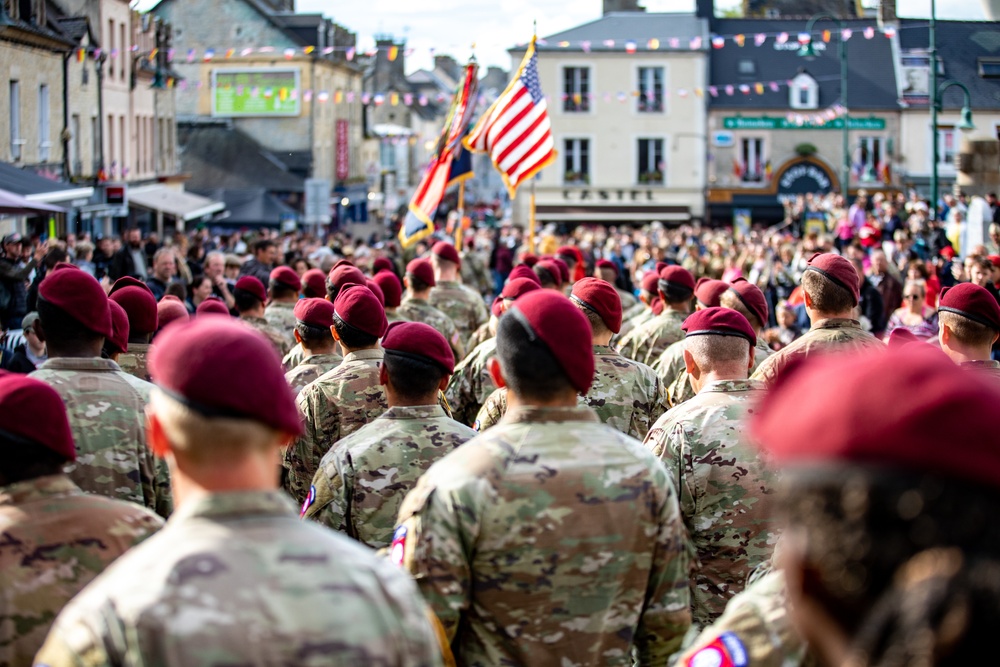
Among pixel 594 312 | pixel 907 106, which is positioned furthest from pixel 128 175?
pixel 594 312

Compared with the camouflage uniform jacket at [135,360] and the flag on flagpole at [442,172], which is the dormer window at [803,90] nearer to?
the flag on flagpole at [442,172]

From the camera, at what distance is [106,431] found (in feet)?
17.9

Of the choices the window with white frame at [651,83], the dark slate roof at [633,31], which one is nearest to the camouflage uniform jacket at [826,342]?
the dark slate roof at [633,31]

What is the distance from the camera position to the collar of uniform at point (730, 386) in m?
5.71

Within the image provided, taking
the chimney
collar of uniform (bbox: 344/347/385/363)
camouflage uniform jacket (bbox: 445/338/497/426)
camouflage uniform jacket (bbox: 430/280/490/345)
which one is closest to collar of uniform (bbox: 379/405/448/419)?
collar of uniform (bbox: 344/347/385/363)

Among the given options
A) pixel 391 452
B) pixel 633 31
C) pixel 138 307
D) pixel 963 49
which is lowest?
pixel 391 452

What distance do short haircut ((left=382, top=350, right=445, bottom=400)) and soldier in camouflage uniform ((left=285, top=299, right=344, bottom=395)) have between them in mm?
2633

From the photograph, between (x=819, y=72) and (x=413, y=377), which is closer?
(x=413, y=377)

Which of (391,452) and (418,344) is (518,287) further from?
(391,452)

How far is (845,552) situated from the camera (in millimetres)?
1802

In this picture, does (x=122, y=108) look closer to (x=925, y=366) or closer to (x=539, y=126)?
(x=539, y=126)

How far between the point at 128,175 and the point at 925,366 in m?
41.6

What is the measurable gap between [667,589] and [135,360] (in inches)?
171

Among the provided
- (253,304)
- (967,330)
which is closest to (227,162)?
(253,304)
